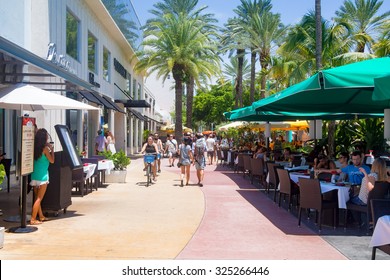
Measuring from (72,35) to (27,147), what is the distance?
420 inches

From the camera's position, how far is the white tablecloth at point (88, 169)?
1062 centimetres

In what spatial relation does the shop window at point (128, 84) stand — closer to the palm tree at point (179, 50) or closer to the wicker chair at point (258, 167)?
the palm tree at point (179, 50)

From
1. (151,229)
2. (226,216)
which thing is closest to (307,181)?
(226,216)

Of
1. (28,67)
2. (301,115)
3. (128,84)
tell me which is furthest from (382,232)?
(128,84)

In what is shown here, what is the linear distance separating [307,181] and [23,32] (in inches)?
356

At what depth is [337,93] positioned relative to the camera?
1005cm

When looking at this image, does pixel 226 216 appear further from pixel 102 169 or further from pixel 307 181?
pixel 102 169

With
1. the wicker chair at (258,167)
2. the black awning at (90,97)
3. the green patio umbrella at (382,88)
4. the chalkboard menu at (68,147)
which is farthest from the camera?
the black awning at (90,97)

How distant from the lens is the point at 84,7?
59.2ft

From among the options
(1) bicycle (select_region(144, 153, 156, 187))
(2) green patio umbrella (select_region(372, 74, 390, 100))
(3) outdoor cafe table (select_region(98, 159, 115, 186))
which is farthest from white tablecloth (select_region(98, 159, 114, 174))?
(2) green patio umbrella (select_region(372, 74, 390, 100))

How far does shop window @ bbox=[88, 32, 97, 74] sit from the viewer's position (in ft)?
64.3

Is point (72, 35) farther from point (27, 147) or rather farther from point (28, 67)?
point (27, 147)

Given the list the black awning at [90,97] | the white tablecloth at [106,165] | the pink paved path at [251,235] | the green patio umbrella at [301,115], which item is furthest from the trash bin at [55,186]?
the black awning at [90,97]

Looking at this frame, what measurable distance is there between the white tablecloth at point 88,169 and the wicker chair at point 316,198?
17.4 ft
